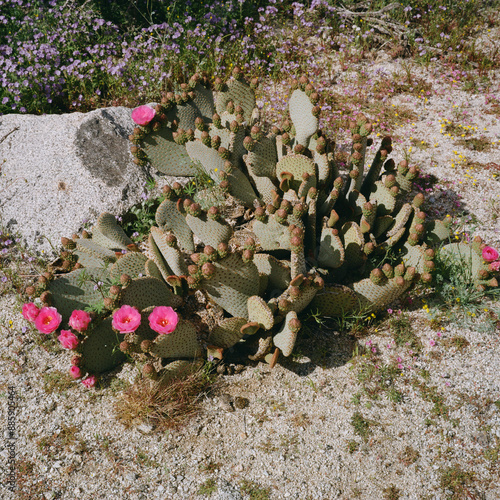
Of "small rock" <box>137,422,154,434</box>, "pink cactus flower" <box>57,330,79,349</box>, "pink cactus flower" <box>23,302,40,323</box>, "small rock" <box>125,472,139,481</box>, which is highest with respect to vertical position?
"pink cactus flower" <box>23,302,40,323</box>

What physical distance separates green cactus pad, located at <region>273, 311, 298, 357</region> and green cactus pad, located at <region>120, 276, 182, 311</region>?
0.81 meters

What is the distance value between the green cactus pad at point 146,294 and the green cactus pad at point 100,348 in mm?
237

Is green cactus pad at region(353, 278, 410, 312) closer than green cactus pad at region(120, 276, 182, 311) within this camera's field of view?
No

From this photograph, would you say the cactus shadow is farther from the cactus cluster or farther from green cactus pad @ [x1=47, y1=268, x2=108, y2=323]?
green cactus pad @ [x1=47, y1=268, x2=108, y2=323]

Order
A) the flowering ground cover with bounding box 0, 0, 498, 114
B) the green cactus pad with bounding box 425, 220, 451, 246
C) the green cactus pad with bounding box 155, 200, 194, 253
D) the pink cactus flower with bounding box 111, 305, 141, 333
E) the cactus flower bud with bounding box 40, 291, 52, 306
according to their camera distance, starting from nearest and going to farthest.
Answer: the pink cactus flower with bounding box 111, 305, 141, 333 < the cactus flower bud with bounding box 40, 291, 52, 306 < the green cactus pad with bounding box 155, 200, 194, 253 < the green cactus pad with bounding box 425, 220, 451, 246 < the flowering ground cover with bounding box 0, 0, 498, 114

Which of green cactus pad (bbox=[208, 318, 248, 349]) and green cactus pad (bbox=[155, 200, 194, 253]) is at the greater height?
green cactus pad (bbox=[155, 200, 194, 253])

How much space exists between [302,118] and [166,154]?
1152 mm

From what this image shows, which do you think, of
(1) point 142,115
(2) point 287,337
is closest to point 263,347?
(2) point 287,337

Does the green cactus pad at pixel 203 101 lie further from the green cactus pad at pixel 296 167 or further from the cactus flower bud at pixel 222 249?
the cactus flower bud at pixel 222 249

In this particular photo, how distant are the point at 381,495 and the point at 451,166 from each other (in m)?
3.18

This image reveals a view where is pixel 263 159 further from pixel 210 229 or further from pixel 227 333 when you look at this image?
pixel 227 333

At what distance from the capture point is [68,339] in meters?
2.70

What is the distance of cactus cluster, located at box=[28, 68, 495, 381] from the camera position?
282 centimetres

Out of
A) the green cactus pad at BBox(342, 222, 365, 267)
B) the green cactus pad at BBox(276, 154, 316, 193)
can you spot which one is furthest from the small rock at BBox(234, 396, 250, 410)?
the green cactus pad at BBox(276, 154, 316, 193)
